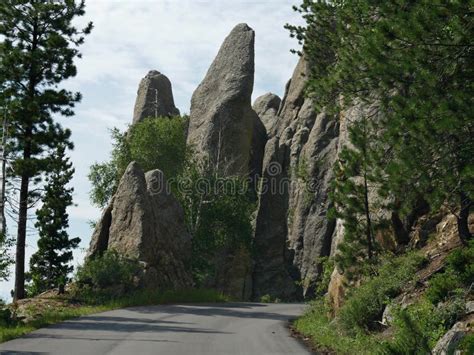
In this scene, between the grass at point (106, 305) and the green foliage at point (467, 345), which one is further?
the grass at point (106, 305)

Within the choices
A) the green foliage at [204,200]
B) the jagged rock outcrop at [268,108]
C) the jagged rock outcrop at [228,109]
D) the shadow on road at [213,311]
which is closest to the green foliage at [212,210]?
the green foliage at [204,200]

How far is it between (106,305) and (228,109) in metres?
31.1

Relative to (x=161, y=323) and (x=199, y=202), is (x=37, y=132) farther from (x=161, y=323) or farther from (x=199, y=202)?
(x=199, y=202)

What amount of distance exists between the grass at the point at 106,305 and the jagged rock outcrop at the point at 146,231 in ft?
3.33

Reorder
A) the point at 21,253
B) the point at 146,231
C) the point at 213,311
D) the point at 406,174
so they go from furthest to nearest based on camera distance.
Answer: the point at 146,231 < the point at 21,253 < the point at 213,311 < the point at 406,174

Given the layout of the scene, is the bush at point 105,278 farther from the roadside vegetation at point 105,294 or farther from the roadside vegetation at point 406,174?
the roadside vegetation at point 406,174

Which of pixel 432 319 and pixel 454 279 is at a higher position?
pixel 454 279

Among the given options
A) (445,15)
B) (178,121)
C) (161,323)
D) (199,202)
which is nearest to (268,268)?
(199,202)

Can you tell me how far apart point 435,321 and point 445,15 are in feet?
19.5

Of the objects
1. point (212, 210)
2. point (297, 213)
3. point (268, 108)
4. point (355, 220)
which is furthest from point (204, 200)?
point (355, 220)

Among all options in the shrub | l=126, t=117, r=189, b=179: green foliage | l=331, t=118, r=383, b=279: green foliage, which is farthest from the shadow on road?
l=126, t=117, r=189, b=179: green foliage

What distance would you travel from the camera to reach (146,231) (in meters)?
35.3

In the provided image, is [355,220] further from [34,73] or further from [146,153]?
[146,153]

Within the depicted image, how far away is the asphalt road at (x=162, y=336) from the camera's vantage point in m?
15.2
